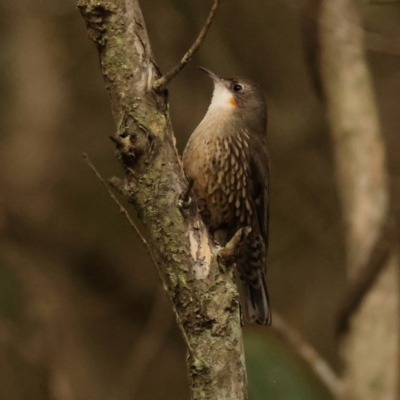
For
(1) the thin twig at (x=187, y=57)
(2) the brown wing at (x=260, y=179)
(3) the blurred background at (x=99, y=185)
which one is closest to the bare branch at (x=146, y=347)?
(3) the blurred background at (x=99, y=185)

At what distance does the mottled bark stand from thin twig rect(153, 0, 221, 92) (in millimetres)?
36

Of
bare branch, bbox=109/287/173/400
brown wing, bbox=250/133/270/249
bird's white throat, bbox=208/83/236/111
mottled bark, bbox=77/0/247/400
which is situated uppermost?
mottled bark, bbox=77/0/247/400

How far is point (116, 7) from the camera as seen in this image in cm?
253

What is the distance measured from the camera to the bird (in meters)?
3.62

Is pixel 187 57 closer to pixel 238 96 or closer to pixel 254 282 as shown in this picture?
pixel 238 96

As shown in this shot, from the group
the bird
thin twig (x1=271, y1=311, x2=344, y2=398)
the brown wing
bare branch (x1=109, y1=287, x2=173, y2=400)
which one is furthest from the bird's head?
bare branch (x1=109, y1=287, x2=173, y2=400)

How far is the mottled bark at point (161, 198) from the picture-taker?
253 centimetres

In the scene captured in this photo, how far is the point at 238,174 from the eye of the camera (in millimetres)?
3742

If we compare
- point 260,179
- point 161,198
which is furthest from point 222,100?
point 161,198

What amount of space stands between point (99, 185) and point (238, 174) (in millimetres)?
2408

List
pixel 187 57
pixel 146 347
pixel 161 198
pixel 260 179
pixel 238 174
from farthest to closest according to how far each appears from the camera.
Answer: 1. pixel 146 347
2. pixel 260 179
3. pixel 238 174
4. pixel 161 198
5. pixel 187 57

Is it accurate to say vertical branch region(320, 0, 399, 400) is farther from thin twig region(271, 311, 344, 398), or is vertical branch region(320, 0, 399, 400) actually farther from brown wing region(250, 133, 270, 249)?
brown wing region(250, 133, 270, 249)

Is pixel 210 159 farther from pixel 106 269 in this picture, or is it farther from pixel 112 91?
pixel 106 269

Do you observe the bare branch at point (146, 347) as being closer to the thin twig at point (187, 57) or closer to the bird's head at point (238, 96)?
the bird's head at point (238, 96)
